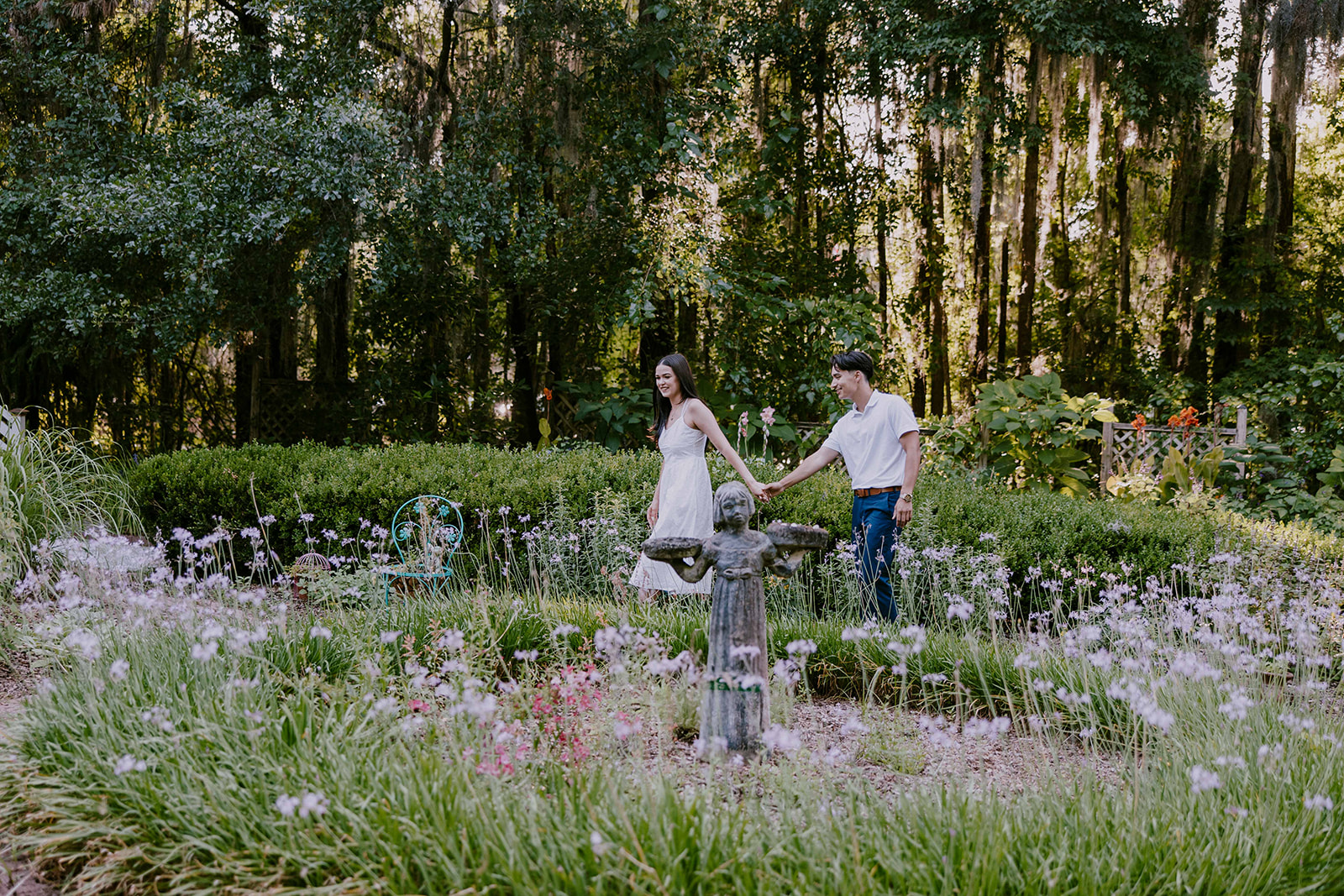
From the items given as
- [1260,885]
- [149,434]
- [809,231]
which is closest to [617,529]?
[1260,885]

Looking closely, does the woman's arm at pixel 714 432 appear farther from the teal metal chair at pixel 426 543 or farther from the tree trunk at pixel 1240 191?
the tree trunk at pixel 1240 191

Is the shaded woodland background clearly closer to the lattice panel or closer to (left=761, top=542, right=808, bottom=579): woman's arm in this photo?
the lattice panel

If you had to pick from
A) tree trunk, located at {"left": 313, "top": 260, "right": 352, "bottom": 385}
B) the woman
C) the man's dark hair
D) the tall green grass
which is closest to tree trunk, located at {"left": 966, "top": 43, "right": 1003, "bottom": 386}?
the man's dark hair

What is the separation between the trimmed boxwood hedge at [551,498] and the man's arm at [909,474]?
749 mm

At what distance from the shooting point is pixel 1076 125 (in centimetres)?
1460

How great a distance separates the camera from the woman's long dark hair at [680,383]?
449cm

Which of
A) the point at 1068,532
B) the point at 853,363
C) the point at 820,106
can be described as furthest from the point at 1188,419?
the point at 820,106

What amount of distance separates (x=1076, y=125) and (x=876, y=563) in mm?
13328

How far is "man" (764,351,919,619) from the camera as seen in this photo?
14.0ft

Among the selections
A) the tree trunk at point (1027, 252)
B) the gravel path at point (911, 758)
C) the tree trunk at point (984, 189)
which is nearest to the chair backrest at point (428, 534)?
the gravel path at point (911, 758)

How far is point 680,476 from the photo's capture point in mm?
4613

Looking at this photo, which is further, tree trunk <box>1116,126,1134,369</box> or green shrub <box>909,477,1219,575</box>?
tree trunk <box>1116,126,1134,369</box>

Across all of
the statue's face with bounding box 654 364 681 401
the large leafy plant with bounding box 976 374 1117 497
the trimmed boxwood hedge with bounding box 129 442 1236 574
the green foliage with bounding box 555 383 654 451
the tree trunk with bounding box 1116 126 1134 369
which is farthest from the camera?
the tree trunk with bounding box 1116 126 1134 369

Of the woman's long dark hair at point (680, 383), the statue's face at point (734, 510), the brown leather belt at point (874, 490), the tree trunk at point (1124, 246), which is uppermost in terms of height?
the tree trunk at point (1124, 246)
